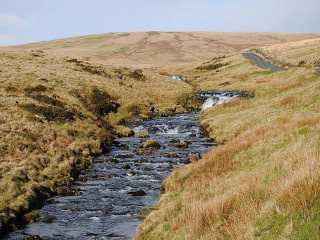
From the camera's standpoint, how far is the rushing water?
13.8 m

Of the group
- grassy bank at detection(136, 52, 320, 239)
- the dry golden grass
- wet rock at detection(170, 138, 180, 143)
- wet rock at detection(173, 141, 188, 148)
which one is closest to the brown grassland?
grassy bank at detection(136, 52, 320, 239)

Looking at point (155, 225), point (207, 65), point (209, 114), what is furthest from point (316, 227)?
point (207, 65)

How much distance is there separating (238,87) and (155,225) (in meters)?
51.1

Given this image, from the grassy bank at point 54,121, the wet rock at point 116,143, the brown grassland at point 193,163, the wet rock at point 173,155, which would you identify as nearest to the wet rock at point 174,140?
the brown grassland at point 193,163

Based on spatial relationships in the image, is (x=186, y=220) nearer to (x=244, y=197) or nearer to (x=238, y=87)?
(x=244, y=197)

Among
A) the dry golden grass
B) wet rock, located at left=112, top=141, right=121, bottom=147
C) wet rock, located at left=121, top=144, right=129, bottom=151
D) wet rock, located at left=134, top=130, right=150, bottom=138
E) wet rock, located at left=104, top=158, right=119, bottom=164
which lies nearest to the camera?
wet rock, located at left=104, top=158, right=119, bottom=164

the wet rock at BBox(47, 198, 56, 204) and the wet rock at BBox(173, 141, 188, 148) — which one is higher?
the wet rock at BBox(173, 141, 188, 148)

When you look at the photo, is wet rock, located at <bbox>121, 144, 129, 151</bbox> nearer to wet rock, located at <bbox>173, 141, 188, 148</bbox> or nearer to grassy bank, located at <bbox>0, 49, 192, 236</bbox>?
grassy bank, located at <bbox>0, 49, 192, 236</bbox>

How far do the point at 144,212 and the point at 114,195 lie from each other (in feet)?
11.2

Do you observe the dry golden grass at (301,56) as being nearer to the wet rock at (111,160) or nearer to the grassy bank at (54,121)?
the grassy bank at (54,121)

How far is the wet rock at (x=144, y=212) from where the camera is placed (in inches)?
576

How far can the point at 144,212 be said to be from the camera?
14891mm

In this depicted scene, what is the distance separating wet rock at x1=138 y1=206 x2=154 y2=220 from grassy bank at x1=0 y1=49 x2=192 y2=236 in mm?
5328

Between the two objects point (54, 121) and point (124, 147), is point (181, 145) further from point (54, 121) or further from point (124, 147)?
point (54, 121)
